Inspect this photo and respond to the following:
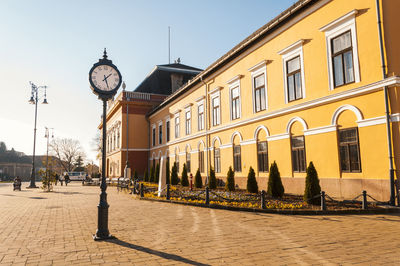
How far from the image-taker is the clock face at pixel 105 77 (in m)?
8.27

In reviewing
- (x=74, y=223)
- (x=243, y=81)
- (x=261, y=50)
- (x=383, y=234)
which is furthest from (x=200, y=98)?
(x=383, y=234)

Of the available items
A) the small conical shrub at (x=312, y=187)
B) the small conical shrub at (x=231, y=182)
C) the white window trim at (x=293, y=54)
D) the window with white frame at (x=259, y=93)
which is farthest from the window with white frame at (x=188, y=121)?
the small conical shrub at (x=312, y=187)

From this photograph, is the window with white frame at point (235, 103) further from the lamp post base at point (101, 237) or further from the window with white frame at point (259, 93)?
the lamp post base at point (101, 237)

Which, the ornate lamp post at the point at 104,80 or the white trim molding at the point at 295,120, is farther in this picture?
the white trim molding at the point at 295,120

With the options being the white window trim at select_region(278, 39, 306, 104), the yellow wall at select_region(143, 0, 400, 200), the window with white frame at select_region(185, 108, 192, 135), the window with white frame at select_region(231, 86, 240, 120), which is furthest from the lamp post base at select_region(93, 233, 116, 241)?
the window with white frame at select_region(185, 108, 192, 135)

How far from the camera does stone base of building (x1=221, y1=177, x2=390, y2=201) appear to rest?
11.2m

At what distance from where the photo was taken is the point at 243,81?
20422mm

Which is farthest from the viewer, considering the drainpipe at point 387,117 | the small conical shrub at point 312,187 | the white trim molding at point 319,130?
the white trim molding at point 319,130

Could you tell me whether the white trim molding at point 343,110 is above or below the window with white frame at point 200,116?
below

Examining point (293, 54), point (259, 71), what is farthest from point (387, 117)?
point (259, 71)

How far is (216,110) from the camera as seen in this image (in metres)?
24.3

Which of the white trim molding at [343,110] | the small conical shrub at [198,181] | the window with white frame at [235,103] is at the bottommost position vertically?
the small conical shrub at [198,181]

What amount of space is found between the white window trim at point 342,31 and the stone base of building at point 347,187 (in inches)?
164

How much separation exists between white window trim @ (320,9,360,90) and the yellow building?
42 millimetres
